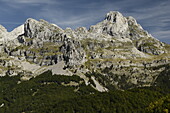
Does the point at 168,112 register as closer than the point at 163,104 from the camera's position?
Yes

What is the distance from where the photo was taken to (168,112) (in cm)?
12294

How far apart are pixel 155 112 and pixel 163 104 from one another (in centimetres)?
822

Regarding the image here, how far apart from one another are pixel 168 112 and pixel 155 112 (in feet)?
27.8

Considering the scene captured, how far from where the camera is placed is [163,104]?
134 meters

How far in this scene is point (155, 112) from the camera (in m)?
130

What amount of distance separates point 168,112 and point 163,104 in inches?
454
